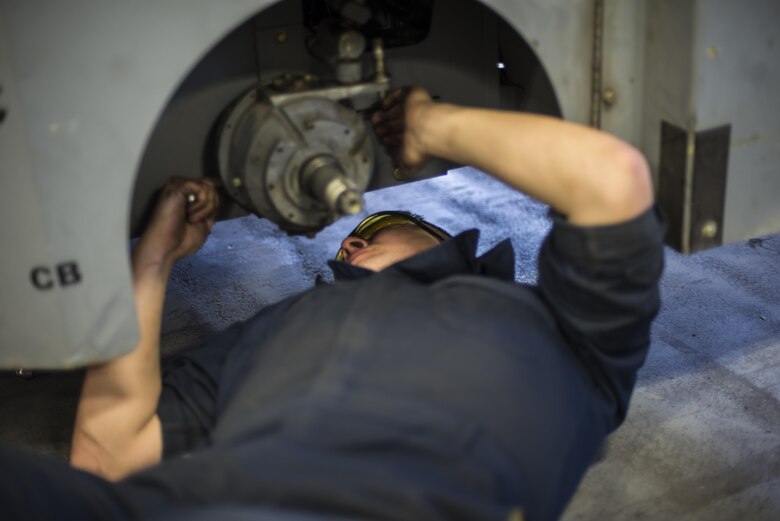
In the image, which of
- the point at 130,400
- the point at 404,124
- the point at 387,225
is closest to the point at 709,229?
the point at 404,124

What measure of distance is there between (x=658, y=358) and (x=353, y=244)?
0.81 m

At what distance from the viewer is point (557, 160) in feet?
4.18

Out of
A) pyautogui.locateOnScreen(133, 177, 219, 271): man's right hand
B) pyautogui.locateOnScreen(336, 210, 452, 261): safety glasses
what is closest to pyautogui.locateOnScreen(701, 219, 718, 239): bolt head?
pyautogui.locateOnScreen(336, 210, 452, 261): safety glasses

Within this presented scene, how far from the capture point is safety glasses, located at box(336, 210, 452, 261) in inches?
73.2

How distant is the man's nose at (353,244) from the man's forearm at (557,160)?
451 millimetres

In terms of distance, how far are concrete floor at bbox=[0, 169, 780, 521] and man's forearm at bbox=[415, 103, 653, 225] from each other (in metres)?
0.72

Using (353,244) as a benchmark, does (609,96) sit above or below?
above

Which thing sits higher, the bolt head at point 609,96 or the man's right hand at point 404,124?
the bolt head at point 609,96

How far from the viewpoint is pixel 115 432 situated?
149 cm

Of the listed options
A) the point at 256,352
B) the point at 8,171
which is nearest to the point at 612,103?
the point at 256,352

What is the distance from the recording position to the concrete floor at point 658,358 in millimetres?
1771

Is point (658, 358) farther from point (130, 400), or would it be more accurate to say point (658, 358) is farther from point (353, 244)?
point (130, 400)

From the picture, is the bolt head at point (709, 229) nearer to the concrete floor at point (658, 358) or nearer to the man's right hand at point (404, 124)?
the man's right hand at point (404, 124)

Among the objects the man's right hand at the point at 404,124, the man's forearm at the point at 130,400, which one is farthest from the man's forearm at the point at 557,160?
the man's forearm at the point at 130,400
